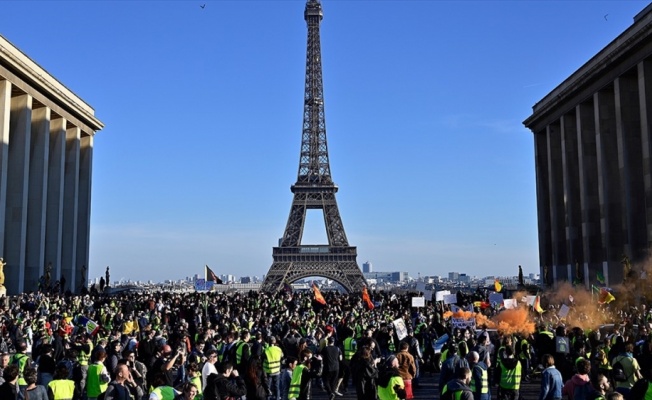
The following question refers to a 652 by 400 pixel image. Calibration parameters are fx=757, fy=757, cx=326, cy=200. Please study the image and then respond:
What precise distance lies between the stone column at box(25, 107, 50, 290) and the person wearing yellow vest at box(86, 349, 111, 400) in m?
41.2

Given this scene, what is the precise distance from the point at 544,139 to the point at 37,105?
38.5 m

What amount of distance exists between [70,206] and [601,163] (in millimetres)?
38915

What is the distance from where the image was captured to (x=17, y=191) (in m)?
47.4

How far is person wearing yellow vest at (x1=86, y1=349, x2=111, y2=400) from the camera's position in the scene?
1170 cm

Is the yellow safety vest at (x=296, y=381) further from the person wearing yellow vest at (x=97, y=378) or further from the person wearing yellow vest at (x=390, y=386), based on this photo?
the person wearing yellow vest at (x=97, y=378)

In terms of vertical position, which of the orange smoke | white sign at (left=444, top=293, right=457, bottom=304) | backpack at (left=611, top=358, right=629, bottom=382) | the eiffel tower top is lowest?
backpack at (left=611, top=358, right=629, bottom=382)

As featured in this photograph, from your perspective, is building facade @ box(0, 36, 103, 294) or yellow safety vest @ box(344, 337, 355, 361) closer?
yellow safety vest @ box(344, 337, 355, 361)

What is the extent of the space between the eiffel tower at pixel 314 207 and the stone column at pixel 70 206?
30.4 meters

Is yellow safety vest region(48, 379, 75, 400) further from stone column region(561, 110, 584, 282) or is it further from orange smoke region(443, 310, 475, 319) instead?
stone column region(561, 110, 584, 282)

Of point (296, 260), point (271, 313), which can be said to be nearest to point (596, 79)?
point (271, 313)

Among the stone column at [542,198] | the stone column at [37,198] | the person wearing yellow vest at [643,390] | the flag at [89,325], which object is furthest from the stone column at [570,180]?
the person wearing yellow vest at [643,390]

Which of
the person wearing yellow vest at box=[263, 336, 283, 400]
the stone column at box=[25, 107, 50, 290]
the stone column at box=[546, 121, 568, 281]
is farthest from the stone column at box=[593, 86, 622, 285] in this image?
the stone column at box=[25, 107, 50, 290]

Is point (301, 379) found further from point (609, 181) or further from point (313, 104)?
point (313, 104)

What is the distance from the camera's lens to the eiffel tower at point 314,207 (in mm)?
91062
